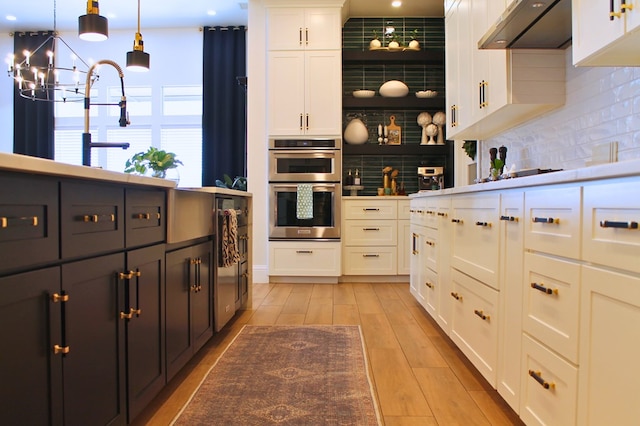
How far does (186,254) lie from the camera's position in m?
1.94

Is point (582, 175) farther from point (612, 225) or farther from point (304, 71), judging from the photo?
point (304, 71)

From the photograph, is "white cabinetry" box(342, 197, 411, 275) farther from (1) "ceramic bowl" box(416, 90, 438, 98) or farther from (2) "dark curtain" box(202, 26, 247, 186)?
(2) "dark curtain" box(202, 26, 247, 186)

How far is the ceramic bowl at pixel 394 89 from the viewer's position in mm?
4637

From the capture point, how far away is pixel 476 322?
6.24 feet

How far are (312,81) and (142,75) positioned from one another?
9.90 ft

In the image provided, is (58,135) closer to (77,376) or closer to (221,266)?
(221,266)

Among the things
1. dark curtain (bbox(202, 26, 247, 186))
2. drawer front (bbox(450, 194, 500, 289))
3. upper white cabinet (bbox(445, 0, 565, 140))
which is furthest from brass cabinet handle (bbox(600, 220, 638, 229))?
dark curtain (bbox(202, 26, 247, 186))

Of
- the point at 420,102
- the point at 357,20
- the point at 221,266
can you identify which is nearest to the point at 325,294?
the point at 221,266

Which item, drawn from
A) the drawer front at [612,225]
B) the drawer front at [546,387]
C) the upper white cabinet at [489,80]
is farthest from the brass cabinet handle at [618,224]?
the upper white cabinet at [489,80]

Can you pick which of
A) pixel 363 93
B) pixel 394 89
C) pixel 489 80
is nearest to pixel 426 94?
pixel 394 89

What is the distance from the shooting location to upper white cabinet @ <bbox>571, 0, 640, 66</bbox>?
1347 mm

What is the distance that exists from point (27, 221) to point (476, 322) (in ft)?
5.68

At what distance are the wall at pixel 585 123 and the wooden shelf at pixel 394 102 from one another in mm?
1914

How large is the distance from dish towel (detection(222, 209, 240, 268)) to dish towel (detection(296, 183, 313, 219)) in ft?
5.78
